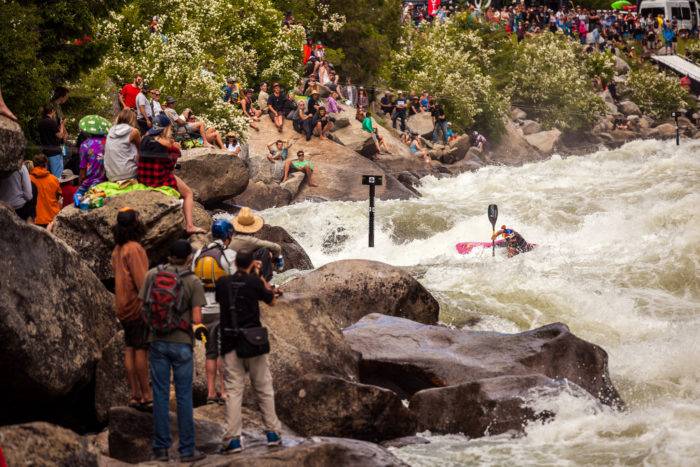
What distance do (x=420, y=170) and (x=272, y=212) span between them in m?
9.50

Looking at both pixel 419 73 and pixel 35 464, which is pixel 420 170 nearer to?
pixel 419 73

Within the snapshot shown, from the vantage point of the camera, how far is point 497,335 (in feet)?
43.7

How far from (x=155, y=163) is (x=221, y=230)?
299 cm

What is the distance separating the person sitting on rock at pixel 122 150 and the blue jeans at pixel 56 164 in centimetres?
368

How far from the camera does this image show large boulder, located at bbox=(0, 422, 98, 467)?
7.59 metres

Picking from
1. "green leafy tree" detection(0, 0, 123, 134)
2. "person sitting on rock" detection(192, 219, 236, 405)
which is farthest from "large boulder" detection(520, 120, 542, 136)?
"person sitting on rock" detection(192, 219, 236, 405)

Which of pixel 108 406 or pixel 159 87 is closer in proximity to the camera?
pixel 108 406

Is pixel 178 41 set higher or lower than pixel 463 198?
higher

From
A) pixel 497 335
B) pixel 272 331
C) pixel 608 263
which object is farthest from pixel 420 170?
pixel 272 331

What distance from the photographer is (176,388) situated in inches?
348

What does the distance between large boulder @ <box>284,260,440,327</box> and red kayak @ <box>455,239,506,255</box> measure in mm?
6485

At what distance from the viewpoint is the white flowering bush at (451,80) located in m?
42.5

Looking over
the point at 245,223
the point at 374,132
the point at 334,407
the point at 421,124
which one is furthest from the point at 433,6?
the point at 334,407

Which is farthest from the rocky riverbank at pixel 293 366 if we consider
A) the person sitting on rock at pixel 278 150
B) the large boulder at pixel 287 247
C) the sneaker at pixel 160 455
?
the person sitting on rock at pixel 278 150
